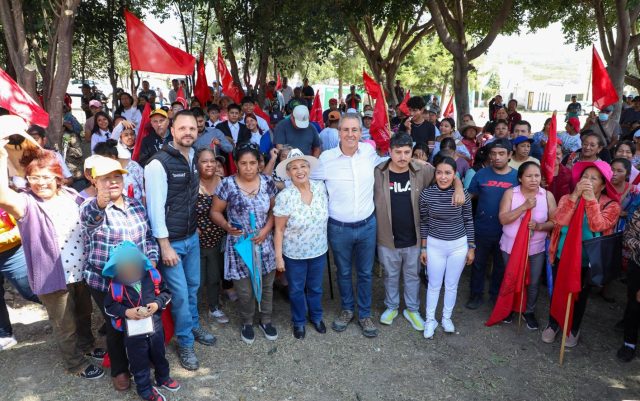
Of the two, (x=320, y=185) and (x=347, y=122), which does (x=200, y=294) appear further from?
(x=347, y=122)

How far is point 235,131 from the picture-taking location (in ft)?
23.2

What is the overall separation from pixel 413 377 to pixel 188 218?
7.48 ft

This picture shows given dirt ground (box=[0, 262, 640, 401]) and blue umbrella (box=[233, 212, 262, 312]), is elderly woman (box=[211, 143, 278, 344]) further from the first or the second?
dirt ground (box=[0, 262, 640, 401])

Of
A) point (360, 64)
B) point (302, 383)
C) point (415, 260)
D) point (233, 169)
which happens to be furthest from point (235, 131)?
point (360, 64)

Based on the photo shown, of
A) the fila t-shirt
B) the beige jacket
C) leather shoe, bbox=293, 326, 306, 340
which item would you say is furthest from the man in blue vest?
the fila t-shirt

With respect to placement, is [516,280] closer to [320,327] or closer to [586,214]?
[586,214]

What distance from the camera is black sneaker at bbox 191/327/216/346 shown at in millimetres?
4062

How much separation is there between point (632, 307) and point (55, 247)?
4.67 meters

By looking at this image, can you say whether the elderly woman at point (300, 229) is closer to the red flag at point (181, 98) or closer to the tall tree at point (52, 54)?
the tall tree at point (52, 54)

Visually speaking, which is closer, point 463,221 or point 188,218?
point 188,218

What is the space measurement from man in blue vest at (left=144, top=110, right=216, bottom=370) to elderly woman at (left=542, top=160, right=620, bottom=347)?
323cm

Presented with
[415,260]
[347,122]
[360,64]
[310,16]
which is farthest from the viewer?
[360,64]

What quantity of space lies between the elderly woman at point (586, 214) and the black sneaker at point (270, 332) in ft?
8.38

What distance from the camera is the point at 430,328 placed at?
4297 mm
